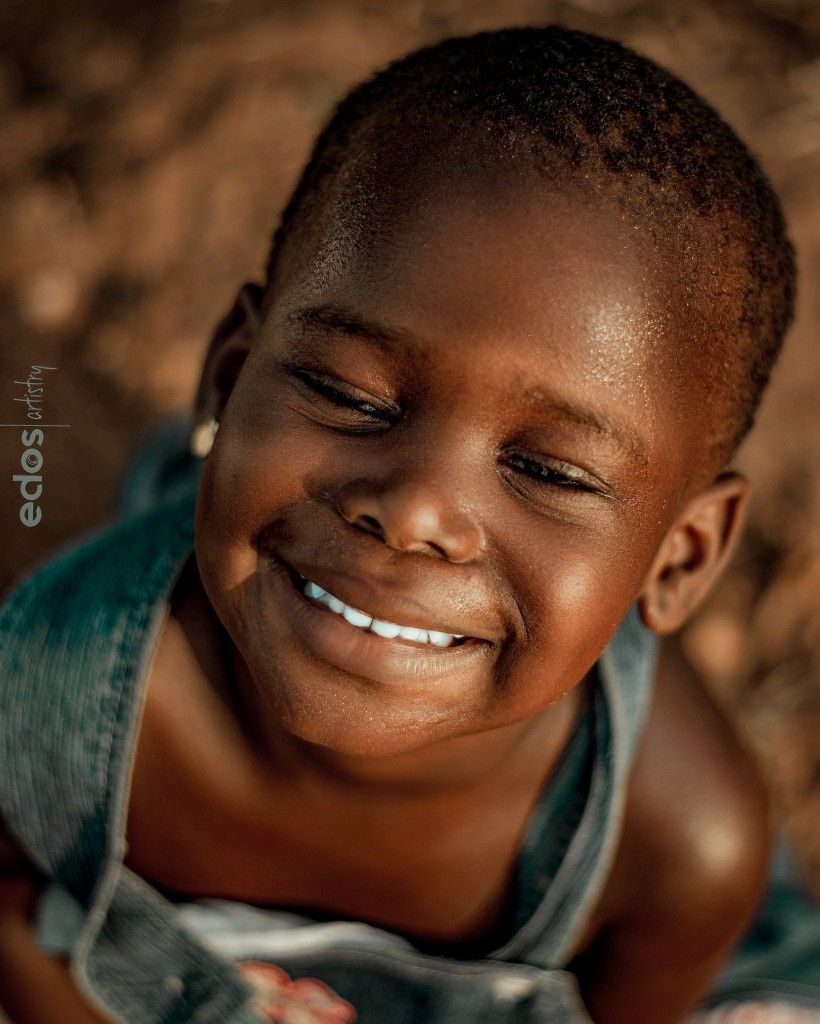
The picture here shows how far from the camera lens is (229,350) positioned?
1.23 m

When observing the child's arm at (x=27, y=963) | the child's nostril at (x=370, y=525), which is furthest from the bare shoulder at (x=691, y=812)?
the child's arm at (x=27, y=963)

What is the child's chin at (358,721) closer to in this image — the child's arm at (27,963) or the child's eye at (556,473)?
the child's eye at (556,473)

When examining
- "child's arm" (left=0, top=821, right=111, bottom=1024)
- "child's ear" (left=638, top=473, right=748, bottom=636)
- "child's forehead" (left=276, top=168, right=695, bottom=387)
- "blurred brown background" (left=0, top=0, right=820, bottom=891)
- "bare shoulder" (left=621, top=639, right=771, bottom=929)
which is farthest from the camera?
"blurred brown background" (left=0, top=0, right=820, bottom=891)

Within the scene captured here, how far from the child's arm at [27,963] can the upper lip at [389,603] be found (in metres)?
0.83

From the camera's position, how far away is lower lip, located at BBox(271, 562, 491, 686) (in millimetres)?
1031

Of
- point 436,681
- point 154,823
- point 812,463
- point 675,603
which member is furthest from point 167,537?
point 812,463

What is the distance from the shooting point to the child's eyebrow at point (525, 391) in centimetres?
92

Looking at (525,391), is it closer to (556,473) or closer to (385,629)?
(556,473)

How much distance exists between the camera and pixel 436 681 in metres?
1.05

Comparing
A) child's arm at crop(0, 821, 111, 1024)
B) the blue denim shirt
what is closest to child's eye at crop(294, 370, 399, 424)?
the blue denim shirt

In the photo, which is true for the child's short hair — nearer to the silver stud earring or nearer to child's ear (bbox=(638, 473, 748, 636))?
child's ear (bbox=(638, 473, 748, 636))

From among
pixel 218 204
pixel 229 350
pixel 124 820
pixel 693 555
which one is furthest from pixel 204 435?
pixel 218 204

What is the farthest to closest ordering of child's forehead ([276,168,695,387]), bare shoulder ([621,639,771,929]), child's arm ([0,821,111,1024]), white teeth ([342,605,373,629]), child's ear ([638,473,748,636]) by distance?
child's arm ([0,821,111,1024]), bare shoulder ([621,639,771,929]), child's ear ([638,473,748,636]), white teeth ([342,605,373,629]), child's forehead ([276,168,695,387])

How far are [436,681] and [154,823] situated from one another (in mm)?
583
